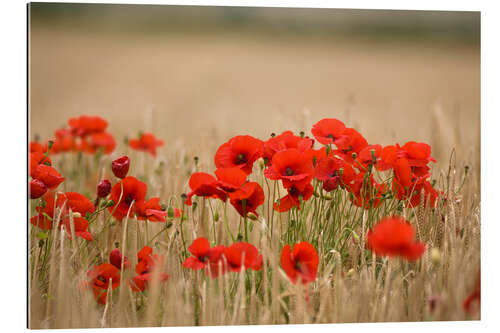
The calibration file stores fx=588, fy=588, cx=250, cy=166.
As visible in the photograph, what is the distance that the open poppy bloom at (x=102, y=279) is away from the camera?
1.42m

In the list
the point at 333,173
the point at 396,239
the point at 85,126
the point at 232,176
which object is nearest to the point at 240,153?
the point at 232,176

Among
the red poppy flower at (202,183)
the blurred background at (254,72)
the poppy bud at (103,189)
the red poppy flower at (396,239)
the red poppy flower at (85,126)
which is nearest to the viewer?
the red poppy flower at (396,239)

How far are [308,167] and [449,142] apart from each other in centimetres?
130

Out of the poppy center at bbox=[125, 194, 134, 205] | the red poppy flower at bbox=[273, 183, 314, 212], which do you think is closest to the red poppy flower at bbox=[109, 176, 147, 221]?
the poppy center at bbox=[125, 194, 134, 205]

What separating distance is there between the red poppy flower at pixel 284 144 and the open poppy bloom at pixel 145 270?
1.19 feet

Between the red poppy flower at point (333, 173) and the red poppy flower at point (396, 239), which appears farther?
the red poppy flower at point (333, 173)

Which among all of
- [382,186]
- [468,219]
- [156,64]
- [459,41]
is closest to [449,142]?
[459,41]

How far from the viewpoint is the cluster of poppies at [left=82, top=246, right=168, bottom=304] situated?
140 cm

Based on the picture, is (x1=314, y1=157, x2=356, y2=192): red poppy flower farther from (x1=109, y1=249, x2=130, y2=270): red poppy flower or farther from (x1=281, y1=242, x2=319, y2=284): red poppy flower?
(x1=109, y1=249, x2=130, y2=270): red poppy flower

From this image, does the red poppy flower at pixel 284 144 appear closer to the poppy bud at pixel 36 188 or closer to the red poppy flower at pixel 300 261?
the red poppy flower at pixel 300 261

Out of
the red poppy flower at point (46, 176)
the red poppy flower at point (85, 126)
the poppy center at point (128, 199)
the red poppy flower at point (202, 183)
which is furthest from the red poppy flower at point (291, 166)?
the red poppy flower at point (85, 126)

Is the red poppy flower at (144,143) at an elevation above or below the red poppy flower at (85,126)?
below

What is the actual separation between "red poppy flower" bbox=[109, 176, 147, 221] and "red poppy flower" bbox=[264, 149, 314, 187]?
354 mm

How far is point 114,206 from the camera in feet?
5.02
